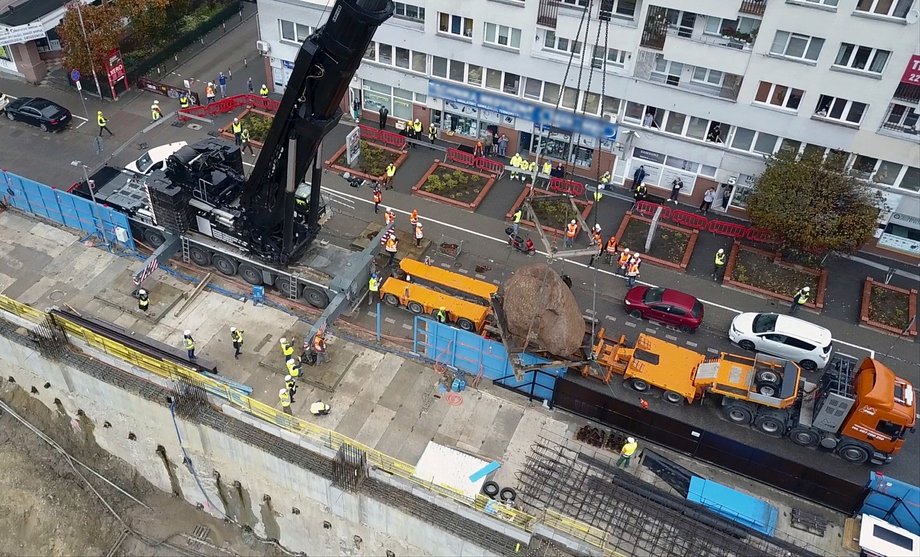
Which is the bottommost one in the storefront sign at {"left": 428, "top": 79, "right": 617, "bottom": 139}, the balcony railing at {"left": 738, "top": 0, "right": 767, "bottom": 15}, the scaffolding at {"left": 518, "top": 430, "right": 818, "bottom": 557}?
the scaffolding at {"left": 518, "top": 430, "right": 818, "bottom": 557}

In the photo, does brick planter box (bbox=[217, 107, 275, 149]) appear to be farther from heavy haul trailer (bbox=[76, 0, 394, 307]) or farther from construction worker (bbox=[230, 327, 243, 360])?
construction worker (bbox=[230, 327, 243, 360])

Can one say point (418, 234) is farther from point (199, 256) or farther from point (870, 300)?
point (870, 300)

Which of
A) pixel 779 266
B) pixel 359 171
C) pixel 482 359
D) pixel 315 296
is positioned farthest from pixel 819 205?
pixel 359 171

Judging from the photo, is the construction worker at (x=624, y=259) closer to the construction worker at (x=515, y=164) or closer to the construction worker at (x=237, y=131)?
the construction worker at (x=515, y=164)

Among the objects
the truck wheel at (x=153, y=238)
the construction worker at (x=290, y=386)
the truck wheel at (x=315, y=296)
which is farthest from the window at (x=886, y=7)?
the truck wheel at (x=153, y=238)

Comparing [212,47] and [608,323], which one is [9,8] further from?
[608,323]

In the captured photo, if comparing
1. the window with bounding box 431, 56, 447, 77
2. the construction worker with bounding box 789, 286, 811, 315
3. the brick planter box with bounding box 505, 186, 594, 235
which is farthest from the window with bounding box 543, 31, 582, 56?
the construction worker with bounding box 789, 286, 811, 315

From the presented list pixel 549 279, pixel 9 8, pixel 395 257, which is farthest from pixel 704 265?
pixel 9 8
